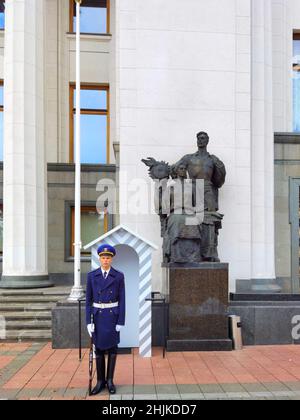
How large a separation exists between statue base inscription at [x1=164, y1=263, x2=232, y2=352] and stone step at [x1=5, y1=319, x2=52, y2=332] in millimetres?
3249

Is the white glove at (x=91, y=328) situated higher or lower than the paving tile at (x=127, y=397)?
higher

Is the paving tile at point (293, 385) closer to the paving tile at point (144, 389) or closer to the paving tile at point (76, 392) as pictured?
the paving tile at point (144, 389)

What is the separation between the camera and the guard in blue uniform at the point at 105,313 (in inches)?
247

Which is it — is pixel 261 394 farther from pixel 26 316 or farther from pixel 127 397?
pixel 26 316

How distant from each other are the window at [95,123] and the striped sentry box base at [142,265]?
26.2 feet

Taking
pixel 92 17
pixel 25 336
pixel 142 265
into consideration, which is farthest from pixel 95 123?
pixel 142 265

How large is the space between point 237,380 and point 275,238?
6.69 metres

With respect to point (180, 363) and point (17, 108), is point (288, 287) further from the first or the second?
point (17, 108)

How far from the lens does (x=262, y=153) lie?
12.0m

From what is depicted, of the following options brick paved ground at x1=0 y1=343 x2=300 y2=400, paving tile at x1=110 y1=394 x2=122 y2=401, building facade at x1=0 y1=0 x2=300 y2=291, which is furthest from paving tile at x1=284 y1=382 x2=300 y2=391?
building facade at x1=0 y1=0 x2=300 y2=291

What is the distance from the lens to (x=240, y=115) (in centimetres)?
1162

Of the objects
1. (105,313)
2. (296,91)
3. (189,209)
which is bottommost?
(105,313)

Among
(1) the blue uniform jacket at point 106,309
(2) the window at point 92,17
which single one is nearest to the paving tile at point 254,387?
(1) the blue uniform jacket at point 106,309

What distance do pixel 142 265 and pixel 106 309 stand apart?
2.28m
